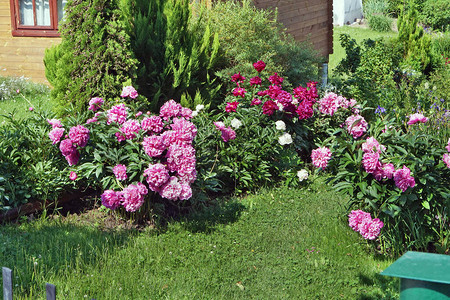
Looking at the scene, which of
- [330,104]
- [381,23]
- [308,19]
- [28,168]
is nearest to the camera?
[28,168]

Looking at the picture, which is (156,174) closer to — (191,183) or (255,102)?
(191,183)

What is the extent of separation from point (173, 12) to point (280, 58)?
2237mm

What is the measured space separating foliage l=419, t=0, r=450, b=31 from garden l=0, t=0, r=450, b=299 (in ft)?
62.1

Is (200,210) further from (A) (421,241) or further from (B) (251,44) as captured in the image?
(B) (251,44)

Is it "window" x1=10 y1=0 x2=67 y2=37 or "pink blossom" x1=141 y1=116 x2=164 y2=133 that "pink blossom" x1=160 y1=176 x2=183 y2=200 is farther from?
"window" x1=10 y1=0 x2=67 y2=37

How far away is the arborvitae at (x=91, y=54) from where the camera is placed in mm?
6406

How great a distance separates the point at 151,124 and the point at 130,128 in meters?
0.21

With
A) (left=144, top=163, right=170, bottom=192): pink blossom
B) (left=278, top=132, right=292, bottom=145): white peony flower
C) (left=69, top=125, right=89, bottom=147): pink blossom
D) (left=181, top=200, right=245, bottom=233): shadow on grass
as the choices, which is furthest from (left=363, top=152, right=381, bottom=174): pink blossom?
(left=69, top=125, right=89, bottom=147): pink blossom

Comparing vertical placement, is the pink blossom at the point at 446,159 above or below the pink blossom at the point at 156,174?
above

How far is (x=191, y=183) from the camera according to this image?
5742 millimetres

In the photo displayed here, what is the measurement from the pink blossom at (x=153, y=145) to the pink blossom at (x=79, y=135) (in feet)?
2.13

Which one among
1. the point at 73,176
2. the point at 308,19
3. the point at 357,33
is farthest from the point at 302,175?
the point at 357,33

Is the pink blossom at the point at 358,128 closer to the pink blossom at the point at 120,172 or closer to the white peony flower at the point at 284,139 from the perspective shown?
the white peony flower at the point at 284,139

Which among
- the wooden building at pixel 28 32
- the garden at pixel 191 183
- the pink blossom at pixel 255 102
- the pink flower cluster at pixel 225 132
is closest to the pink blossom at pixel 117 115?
the garden at pixel 191 183
